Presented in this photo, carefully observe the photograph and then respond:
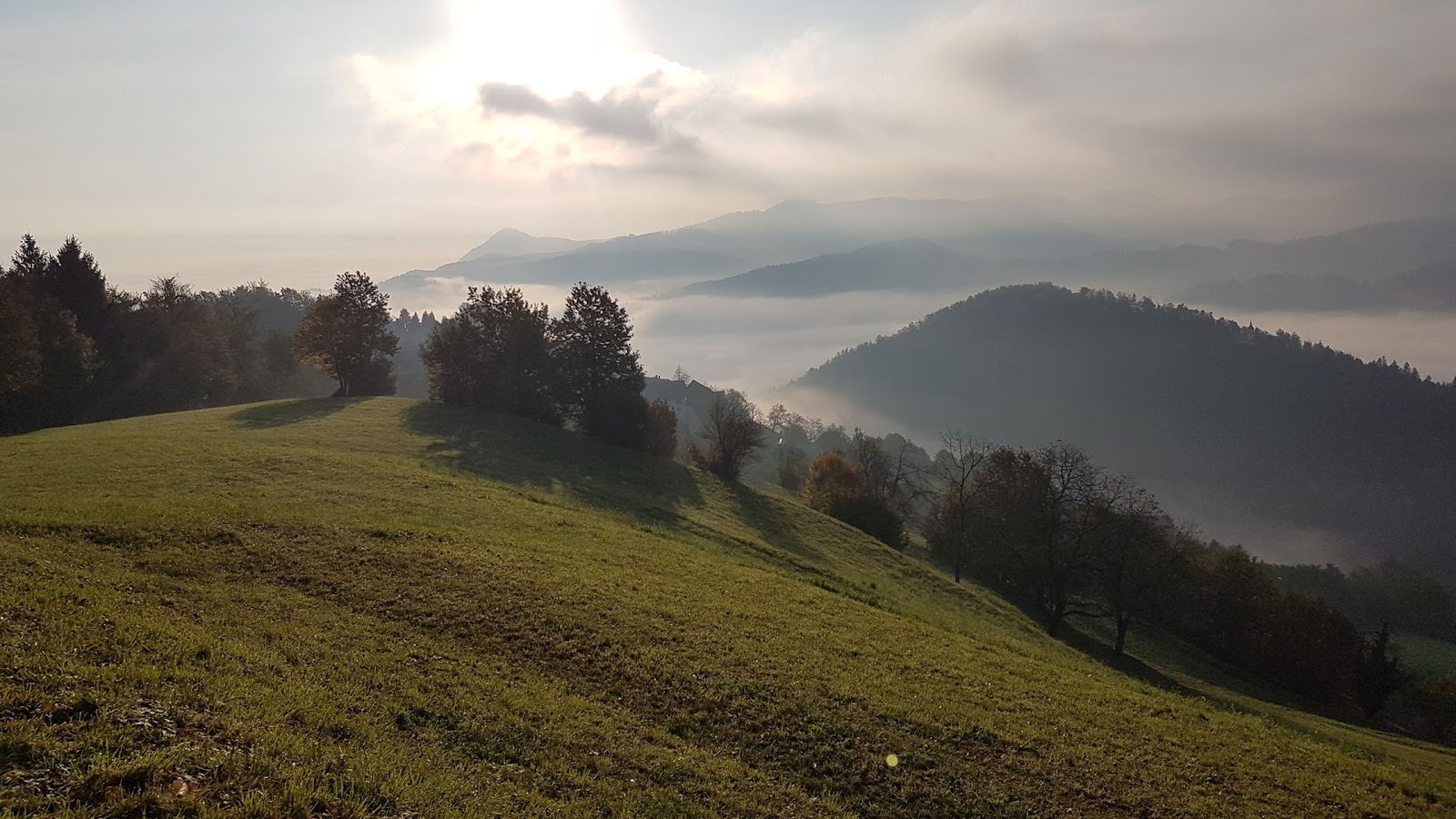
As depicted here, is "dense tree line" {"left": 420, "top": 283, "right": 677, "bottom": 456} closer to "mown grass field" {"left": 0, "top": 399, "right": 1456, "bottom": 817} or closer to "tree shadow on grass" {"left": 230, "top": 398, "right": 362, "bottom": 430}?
"tree shadow on grass" {"left": 230, "top": 398, "right": 362, "bottom": 430}

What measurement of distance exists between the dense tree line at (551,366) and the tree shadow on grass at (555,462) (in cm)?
412

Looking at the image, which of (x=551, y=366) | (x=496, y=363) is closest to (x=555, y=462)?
(x=551, y=366)

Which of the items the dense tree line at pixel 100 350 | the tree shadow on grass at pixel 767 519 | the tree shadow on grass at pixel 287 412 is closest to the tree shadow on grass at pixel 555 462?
the tree shadow on grass at pixel 767 519

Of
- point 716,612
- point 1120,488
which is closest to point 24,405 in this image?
point 716,612

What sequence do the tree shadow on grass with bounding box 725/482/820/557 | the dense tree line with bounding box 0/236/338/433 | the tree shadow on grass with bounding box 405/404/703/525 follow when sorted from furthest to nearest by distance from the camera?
the dense tree line with bounding box 0/236/338/433
the tree shadow on grass with bounding box 725/482/820/557
the tree shadow on grass with bounding box 405/404/703/525

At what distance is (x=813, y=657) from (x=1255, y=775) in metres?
10.4

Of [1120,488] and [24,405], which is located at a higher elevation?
[1120,488]

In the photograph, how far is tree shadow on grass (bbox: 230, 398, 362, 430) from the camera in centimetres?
4976

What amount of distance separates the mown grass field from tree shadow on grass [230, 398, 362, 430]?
20457 mm

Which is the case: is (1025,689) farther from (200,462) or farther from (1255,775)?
(200,462)

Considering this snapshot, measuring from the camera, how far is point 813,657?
18.5 meters

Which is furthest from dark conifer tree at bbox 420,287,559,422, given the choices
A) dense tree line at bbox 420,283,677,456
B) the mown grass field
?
the mown grass field

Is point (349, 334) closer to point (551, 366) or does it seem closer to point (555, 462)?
point (551, 366)

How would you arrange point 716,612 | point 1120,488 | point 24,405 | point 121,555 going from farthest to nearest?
point 1120,488
point 24,405
point 716,612
point 121,555
